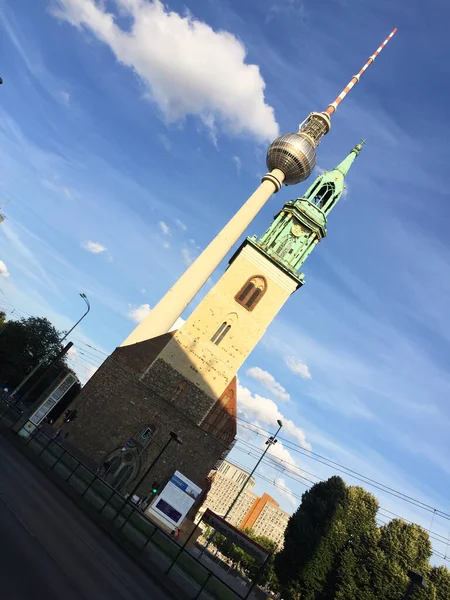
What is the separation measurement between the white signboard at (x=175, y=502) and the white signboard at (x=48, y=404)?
8.15m

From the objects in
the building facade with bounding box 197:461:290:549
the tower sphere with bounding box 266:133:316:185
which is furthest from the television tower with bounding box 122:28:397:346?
the building facade with bounding box 197:461:290:549

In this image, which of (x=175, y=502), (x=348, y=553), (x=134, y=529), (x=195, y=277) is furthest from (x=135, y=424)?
(x=348, y=553)

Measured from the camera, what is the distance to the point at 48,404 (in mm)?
20188

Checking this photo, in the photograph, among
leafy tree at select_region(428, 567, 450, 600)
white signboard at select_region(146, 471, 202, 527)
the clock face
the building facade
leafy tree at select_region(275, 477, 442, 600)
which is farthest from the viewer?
the building facade

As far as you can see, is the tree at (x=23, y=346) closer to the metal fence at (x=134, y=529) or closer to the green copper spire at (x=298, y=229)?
the green copper spire at (x=298, y=229)

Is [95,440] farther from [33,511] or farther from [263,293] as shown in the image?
[263,293]

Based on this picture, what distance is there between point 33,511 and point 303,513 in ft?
85.9

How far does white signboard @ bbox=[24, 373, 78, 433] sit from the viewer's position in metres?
19.5

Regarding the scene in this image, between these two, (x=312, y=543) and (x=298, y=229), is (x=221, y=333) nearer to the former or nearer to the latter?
(x=298, y=229)

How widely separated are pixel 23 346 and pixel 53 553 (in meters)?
57.2

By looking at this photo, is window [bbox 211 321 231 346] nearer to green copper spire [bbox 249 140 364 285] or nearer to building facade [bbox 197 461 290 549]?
green copper spire [bbox 249 140 364 285]

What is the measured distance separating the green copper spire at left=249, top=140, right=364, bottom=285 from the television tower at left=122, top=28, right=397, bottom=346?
263cm

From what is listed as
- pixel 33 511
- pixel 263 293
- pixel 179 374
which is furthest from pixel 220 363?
pixel 33 511

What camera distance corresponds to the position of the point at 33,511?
37.5 feet
